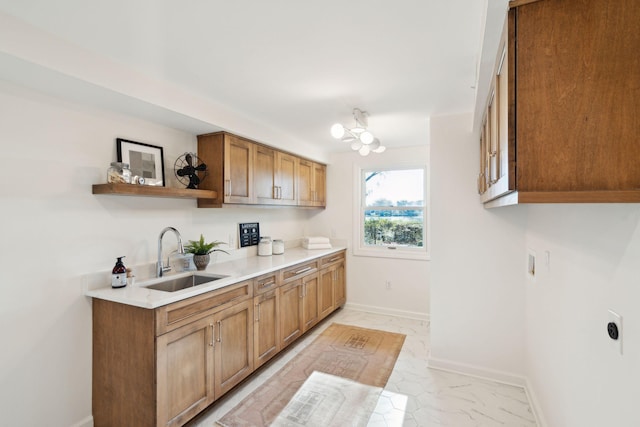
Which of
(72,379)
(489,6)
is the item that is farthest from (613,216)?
(72,379)

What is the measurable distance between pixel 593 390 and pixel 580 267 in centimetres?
50

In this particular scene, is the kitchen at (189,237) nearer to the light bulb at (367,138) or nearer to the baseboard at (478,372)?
the baseboard at (478,372)

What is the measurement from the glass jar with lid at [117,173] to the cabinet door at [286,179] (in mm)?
1598

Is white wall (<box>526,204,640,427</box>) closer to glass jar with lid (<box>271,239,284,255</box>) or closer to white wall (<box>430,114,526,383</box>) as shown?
white wall (<box>430,114,526,383</box>)

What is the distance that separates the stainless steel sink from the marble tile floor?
887 millimetres

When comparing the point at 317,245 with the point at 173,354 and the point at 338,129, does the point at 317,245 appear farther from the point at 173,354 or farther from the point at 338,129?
the point at 173,354

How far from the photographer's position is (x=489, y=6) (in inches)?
40.9

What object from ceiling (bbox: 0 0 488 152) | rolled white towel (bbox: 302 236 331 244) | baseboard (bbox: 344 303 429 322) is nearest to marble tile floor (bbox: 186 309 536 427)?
baseboard (bbox: 344 303 429 322)

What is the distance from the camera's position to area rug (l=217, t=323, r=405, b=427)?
6.94 feet

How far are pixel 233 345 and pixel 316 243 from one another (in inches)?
75.8

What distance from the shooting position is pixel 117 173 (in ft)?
6.59

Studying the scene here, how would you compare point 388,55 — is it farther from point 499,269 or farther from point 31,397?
point 31,397

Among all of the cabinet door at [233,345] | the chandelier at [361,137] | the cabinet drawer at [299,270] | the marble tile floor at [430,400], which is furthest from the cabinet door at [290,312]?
the chandelier at [361,137]

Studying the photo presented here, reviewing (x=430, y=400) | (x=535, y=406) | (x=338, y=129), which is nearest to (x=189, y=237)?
(x=338, y=129)
